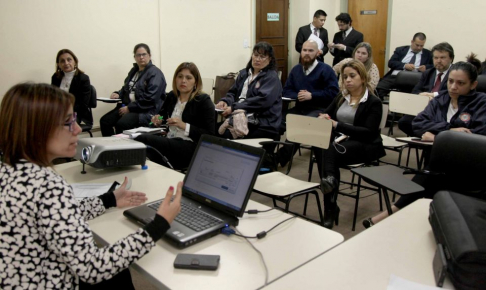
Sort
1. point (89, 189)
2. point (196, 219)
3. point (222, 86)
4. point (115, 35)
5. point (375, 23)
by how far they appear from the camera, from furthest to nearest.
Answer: point (375, 23) → point (222, 86) → point (115, 35) → point (89, 189) → point (196, 219)

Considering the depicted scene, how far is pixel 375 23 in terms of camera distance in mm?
7652

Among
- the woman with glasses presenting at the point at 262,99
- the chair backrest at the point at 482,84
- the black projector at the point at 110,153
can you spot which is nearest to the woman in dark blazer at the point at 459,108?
the chair backrest at the point at 482,84

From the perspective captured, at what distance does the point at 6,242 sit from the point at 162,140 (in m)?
1.95

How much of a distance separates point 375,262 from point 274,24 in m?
6.64

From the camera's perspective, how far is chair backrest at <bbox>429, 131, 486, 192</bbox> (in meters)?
2.08

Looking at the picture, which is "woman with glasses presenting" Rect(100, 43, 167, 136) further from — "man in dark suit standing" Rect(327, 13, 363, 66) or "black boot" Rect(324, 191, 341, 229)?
"man in dark suit standing" Rect(327, 13, 363, 66)

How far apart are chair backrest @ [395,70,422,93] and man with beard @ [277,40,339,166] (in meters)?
1.99

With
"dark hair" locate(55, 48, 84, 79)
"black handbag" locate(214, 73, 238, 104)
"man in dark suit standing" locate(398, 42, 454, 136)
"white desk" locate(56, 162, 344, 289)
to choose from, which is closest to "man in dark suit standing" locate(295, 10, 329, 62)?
"black handbag" locate(214, 73, 238, 104)

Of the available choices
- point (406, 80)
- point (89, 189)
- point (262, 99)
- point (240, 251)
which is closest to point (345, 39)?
point (406, 80)

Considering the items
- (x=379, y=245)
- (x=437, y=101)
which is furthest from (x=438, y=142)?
(x=437, y=101)

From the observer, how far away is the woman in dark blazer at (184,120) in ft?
10.0

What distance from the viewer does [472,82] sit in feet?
10.4

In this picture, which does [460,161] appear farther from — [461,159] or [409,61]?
[409,61]

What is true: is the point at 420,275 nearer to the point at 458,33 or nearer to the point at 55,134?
the point at 55,134
